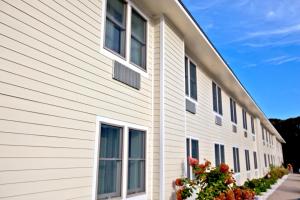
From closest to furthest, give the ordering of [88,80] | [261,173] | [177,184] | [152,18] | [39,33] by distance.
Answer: [39,33]
[88,80]
[177,184]
[152,18]
[261,173]

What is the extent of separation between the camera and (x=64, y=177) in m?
4.57

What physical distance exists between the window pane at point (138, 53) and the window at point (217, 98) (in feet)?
23.7

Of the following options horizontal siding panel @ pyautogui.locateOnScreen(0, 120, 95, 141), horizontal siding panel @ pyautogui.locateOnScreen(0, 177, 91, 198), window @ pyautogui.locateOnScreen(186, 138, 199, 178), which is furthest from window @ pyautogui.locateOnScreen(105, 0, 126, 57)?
window @ pyautogui.locateOnScreen(186, 138, 199, 178)

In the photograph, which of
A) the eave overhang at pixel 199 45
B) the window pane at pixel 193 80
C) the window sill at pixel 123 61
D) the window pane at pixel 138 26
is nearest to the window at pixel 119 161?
the window sill at pixel 123 61

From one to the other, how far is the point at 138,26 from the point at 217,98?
8.23m

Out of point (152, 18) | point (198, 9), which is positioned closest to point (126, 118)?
point (152, 18)

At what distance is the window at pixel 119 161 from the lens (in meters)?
5.56

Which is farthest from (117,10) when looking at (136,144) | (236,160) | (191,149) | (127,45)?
(236,160)

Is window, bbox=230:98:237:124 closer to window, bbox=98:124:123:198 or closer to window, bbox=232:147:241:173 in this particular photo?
window, bbox=232:147:241:173

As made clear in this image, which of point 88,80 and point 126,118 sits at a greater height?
point 88,80

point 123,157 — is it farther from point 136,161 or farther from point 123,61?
point 123,61

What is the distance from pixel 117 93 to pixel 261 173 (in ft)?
75.2

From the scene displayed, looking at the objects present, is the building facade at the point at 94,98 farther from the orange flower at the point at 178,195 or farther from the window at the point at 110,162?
the orange flower at the point at 178,195

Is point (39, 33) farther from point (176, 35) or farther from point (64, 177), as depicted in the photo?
point (176, 35)
